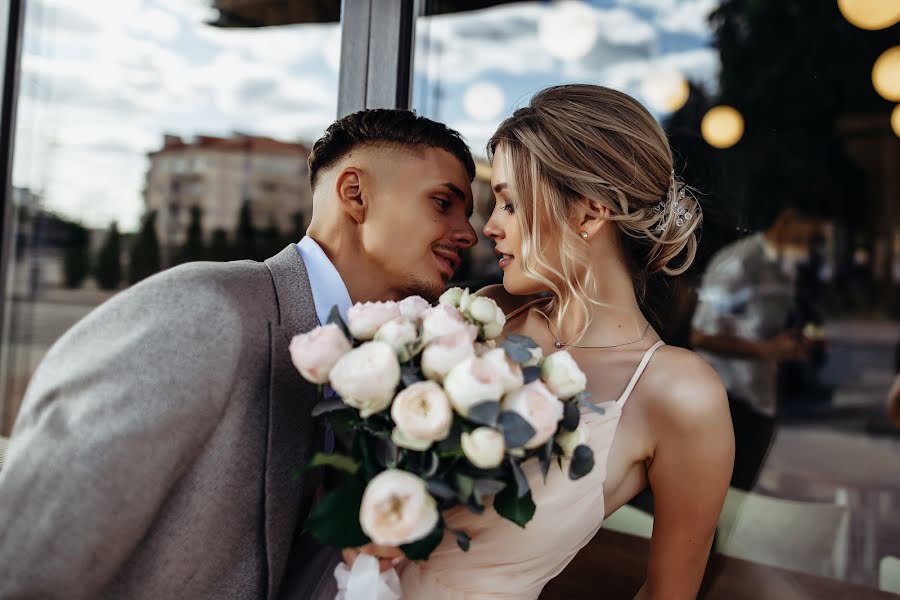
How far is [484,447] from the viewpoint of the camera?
0.92 m

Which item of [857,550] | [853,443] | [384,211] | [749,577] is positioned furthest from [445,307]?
[853,443]

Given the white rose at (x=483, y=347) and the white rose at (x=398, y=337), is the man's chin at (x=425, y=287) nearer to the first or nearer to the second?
the white rose at (x=483, y=347)

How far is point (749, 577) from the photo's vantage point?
2000 mm

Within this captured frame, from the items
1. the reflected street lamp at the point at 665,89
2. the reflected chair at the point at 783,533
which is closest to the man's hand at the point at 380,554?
the reflected chair at the point at 783,533

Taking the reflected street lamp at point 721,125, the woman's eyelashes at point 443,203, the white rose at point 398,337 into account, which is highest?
the reflected street lamp at point 721,125

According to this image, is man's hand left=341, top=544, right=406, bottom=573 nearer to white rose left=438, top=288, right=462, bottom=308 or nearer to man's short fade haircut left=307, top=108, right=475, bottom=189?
white rose left=438, top=288, right=462, bottom=308

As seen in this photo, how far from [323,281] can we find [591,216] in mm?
552

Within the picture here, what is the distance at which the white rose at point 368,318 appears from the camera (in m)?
1.07

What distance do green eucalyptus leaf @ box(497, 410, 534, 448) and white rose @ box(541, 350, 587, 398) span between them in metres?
0.10

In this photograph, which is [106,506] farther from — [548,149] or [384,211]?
[548,149]

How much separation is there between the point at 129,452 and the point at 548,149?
2.95 ft

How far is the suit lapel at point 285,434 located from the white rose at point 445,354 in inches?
14.4

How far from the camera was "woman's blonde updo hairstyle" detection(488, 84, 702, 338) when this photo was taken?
140cm

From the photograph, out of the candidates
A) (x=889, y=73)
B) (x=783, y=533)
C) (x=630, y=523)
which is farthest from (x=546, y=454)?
(x=889, y=73)
